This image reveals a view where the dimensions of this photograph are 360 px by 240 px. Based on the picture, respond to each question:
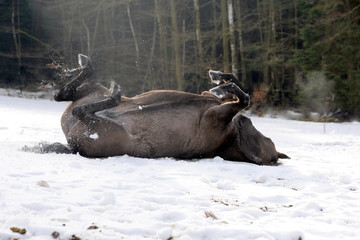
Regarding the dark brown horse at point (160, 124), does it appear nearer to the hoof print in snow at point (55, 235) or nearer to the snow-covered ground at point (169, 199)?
the snow-covered ground at point (169, 199)

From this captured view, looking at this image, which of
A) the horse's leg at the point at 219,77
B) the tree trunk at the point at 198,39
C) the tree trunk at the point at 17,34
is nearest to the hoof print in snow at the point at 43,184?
the horse's leg at the point at 219,77

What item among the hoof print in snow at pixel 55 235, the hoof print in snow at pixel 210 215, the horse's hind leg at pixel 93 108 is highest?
the horse's hind leg at pixel 93 108

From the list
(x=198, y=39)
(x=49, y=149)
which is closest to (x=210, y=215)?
(x=49, y=149)

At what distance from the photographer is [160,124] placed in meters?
4.91

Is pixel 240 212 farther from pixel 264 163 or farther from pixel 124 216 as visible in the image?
pixel 264 163

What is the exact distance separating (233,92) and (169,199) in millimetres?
2231

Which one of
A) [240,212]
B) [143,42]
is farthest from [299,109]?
[240,212]

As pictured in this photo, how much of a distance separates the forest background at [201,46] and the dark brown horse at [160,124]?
8.92 m

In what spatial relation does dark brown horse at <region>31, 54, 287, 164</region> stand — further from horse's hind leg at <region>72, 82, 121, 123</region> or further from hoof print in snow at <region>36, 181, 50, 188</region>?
hoof print in snow at <region>36, 181, 50, 188</region>

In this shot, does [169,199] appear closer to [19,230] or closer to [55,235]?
[55,235]

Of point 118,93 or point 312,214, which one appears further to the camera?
point 118,93

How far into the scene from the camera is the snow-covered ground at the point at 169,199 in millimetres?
2439

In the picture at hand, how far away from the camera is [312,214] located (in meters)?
3.03

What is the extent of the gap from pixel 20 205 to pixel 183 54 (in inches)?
855
